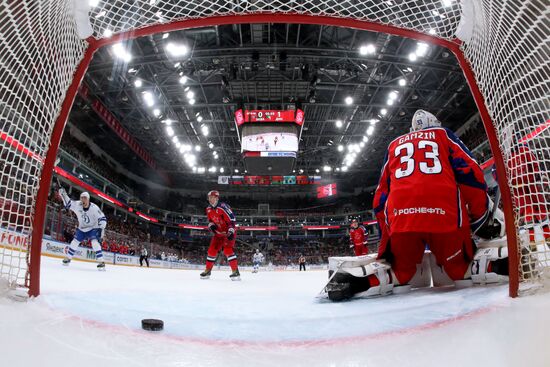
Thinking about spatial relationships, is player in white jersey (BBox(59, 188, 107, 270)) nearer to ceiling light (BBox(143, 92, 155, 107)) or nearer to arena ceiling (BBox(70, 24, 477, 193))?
arena ceiling (BBox(70, 24, 477, 193))

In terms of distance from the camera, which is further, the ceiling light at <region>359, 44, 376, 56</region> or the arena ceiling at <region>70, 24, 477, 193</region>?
the arena ceiling at <region>70, 24, 477, 193</region>

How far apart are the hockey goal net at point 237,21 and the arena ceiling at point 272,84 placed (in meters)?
10.0

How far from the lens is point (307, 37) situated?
11.8m

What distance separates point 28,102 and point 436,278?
293 centimetres

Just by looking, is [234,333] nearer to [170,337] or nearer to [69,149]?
[170,337]

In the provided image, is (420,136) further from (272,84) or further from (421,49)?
(272,84)

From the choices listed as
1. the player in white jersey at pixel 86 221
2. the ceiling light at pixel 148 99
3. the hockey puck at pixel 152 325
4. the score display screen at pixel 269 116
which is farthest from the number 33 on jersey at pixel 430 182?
the ceiling light at pixel 148 99

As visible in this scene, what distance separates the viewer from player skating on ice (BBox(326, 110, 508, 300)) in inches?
79.1

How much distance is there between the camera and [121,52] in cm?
1173

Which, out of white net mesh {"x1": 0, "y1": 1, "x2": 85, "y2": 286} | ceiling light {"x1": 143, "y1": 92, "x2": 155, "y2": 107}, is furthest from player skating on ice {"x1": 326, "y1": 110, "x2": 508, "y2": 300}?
ceiling light {"x1": 143, "y1": 92, "x2": 155, "y2": 107}

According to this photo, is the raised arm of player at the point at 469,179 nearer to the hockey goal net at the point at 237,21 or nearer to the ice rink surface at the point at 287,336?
the hockey goal net at the point at 237,21

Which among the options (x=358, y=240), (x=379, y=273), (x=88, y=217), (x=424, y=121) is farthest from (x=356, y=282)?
(x=358, y=240)

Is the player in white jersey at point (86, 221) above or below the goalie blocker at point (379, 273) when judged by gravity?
above

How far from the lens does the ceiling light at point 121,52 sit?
11.4m
